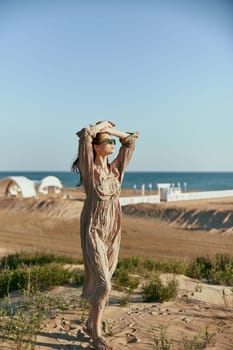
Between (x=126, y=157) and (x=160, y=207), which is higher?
(x=126, y=157)

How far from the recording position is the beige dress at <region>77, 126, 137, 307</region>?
4.16m

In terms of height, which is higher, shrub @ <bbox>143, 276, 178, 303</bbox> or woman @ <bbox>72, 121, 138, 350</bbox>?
woman @ <bbox>72, 121, 138, 350</bbox>

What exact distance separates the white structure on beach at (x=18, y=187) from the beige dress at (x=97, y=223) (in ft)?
88.4

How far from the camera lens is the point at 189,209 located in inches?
859

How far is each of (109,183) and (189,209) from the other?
17949 mm

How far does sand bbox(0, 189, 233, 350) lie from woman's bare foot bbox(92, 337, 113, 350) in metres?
0.14

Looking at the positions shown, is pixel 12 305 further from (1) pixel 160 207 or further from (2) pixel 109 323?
(1) pixel 160 207

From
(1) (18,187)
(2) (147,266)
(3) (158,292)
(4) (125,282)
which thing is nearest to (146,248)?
(2) (147,266)

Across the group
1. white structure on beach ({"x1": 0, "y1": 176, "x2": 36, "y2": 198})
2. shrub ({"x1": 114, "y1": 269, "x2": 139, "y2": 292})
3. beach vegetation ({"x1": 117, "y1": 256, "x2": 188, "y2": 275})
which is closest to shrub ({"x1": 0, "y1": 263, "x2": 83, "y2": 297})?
shrub ({"x1": 114, "y1": 269, "x2": 139, "y2": 292})

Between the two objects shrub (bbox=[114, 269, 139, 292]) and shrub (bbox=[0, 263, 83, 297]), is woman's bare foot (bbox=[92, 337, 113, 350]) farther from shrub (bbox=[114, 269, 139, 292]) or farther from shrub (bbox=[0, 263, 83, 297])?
shrub (bbox=[0, 263, 83, 297])

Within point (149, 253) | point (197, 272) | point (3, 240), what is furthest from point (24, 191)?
point (197, 272)

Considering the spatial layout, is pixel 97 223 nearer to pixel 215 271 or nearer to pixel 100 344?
pixel 100 344

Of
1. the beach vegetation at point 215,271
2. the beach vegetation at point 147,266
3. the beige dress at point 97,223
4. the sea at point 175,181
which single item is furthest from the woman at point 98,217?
the sea at point 175,181

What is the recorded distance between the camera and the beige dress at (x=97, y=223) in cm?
416
